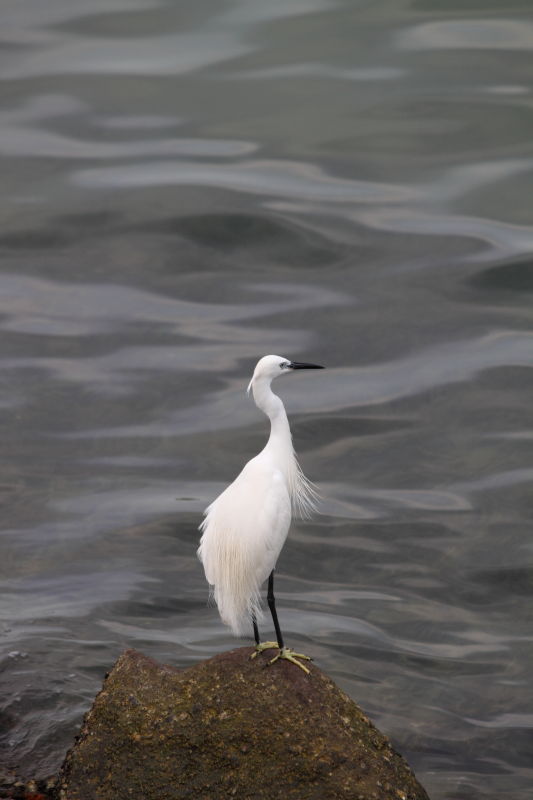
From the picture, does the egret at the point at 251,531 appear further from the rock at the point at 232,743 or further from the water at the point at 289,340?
the water at the point at 289,340

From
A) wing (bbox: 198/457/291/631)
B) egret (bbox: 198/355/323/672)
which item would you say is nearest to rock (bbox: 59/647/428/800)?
egret (bbox: 198/355/323/672)

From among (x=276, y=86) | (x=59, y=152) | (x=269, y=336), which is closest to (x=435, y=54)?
(x=276, y=86)

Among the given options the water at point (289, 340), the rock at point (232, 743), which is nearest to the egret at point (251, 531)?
the rock at point (232, 743)

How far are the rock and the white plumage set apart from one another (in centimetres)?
72

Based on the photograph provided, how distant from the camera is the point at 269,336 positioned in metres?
14.4

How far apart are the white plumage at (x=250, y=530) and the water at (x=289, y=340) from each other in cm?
178

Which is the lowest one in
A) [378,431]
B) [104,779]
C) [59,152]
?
[378,431]

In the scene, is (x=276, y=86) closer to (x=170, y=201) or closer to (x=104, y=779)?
(x=170, y=201)

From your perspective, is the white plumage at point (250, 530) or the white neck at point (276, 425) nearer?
the white plumage at point (250, 530)

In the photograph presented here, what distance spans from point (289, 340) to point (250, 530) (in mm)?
7877

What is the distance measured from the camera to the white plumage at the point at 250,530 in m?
6.54

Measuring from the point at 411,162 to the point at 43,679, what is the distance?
11.3 m

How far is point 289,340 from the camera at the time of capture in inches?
561

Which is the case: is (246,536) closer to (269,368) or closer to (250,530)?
(250,530)
